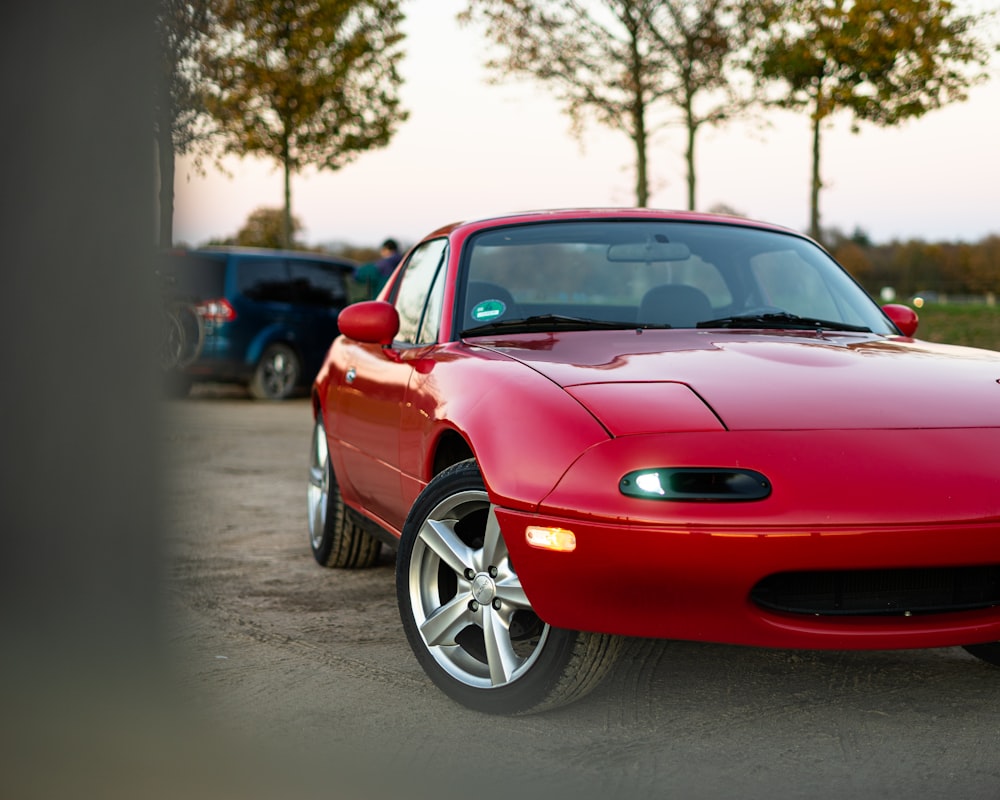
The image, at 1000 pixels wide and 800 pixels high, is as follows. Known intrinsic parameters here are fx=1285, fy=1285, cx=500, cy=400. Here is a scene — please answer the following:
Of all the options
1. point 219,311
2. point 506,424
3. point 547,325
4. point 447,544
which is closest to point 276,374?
point 219,311

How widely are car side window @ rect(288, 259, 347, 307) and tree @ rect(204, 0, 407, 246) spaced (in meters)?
6.09

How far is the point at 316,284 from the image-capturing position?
626 inches

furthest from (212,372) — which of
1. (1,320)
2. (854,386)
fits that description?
(1,320)

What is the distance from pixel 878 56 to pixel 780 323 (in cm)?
1544

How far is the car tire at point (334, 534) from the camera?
541 cm

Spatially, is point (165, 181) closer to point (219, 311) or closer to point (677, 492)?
point (677, 492)

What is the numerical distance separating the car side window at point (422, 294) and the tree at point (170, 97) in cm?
300

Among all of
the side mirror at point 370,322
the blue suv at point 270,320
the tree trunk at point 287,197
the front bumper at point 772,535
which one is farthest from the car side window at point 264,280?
the front bumper at point 772,535

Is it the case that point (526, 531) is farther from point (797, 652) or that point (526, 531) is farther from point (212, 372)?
point (212, 372)

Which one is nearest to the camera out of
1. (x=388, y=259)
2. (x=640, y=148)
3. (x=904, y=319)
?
(x=904, y=319)

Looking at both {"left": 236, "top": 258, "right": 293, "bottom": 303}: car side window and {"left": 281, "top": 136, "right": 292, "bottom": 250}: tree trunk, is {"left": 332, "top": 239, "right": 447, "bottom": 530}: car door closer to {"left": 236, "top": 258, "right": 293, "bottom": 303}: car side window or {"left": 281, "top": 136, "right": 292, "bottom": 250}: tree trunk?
{"left": 236, "top": 258, "right": 293, "bottom": 303}: car side window

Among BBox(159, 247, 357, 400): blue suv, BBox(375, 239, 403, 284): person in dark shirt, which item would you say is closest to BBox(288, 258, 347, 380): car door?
BBox(159, 247, 357, 400): blue suv

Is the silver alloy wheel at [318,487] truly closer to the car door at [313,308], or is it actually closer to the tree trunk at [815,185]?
the car door at [313,308]

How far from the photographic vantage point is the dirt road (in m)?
2.83
